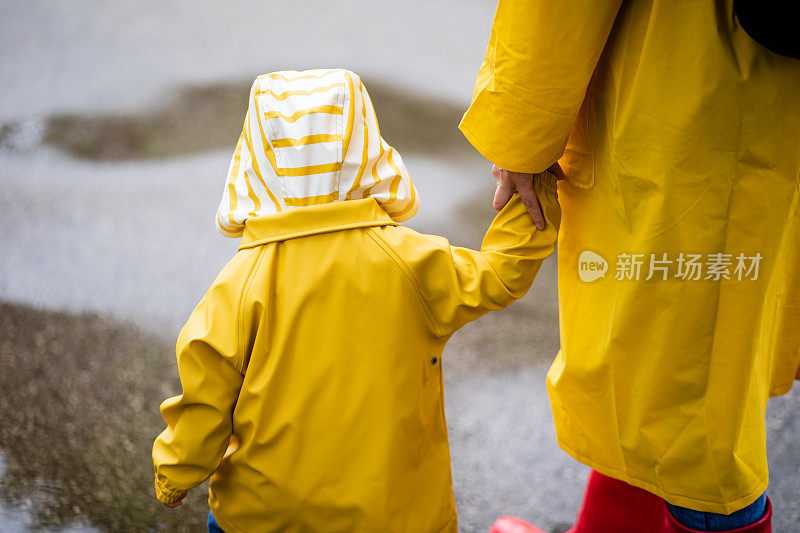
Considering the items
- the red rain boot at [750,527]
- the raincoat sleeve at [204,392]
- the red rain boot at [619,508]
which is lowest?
the red rain boot at [619,508]

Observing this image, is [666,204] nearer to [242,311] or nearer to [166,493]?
[242,311]

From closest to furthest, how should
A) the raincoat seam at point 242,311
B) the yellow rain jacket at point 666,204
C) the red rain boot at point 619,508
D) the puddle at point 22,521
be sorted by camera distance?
1. the yellow rain jacket at point 666,204
2. the raincoat seam at point 242,311
3. the red rain boot at point 619,508
4. the puddle at point 22,521

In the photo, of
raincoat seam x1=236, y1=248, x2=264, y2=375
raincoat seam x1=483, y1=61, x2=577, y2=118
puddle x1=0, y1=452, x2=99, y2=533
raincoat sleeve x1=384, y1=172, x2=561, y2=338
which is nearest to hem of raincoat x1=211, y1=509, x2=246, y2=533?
raincoat seam x1=236, y1=248, x2=264, y2=375

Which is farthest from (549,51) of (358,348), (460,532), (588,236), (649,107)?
(460,532)

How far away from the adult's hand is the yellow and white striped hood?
0.72 ft

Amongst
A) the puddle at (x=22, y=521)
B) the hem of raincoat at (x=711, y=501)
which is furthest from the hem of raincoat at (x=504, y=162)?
the puddle at (x=22, y=521)

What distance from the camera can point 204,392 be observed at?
1.48 meters

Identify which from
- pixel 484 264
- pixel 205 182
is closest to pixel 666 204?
pixel 484 264

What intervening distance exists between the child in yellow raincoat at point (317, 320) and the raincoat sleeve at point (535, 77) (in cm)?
14

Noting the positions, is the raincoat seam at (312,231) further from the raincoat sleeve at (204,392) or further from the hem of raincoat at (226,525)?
the hem of raincoat at (226,525)

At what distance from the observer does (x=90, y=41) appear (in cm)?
555

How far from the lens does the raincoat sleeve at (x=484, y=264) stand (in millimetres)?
1533

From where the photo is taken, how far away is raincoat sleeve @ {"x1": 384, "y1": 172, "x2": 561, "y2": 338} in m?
1.53

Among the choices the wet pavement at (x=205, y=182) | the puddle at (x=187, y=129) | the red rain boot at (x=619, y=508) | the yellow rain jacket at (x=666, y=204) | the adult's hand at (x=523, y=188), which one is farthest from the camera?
the puddle at (x=187, y=129)
